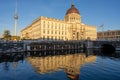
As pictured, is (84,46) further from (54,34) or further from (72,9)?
(72,9)

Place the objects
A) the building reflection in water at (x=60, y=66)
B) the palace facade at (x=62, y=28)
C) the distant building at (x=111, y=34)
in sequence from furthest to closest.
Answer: the distant building at (x=111, y=34) < the palace facade at (x=62, y=28) < the building reflection in water at (x=60, y=66)

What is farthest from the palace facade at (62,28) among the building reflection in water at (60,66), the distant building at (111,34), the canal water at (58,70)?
the canal water at (58,70)

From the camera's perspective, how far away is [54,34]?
108 metres

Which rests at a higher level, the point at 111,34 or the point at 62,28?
the point at 62,28

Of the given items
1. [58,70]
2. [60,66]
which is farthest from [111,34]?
[58,70]

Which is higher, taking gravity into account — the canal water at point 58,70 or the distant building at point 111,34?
the distant building at point 111,34

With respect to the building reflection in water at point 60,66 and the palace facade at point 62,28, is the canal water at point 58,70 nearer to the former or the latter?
the building reflection in water at point 60,66

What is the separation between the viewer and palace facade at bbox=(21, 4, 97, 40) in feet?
330

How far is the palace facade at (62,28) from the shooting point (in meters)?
101

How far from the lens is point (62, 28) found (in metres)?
114

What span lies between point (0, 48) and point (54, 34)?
50910mm

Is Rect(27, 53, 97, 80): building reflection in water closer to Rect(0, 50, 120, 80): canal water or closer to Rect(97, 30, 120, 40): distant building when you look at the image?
Rect(0, 50, 120, 80): canal water

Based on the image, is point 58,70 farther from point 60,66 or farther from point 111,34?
point 111,34

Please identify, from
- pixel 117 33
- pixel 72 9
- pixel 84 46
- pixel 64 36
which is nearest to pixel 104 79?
pixel 84 46
